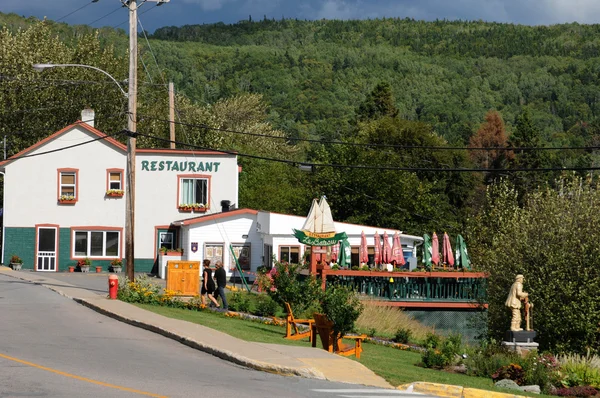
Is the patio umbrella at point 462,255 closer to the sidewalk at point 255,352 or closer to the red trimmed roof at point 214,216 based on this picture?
the red trimmed roof at point 214,216

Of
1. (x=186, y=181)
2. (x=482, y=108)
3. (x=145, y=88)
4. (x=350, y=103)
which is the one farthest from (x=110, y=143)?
(x=482, y=108)

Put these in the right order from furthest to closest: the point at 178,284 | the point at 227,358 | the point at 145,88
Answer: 1. the point at 145,88
2. the point at 178,284
3. the point at 227,358

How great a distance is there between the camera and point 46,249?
164 feet

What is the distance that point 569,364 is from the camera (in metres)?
20.7

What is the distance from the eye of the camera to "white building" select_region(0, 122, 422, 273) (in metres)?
49.9

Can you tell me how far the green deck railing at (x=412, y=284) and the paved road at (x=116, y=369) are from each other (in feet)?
56.7

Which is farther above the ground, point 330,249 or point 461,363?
point 330,249

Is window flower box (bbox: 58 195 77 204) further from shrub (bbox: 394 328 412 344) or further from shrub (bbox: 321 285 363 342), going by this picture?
shrub (bbox: 321 285 363 342)

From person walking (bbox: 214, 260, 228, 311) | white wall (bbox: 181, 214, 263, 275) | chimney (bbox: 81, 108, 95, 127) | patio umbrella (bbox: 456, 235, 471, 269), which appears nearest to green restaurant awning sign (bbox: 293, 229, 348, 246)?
patio umbrella (bbox: 456, 235, 471, 269)

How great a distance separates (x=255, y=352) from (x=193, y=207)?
1273 inches

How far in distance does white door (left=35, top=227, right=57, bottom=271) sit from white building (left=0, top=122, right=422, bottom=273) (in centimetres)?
5

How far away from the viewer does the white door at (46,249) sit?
163 ft

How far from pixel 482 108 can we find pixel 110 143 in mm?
143587

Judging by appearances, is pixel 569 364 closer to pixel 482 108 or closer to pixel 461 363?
pixel 461 363
